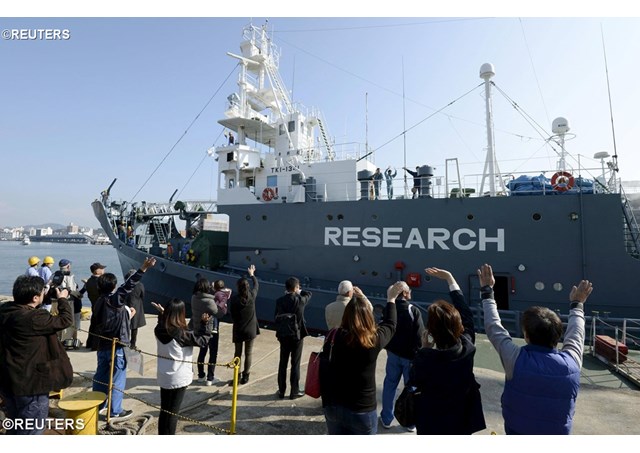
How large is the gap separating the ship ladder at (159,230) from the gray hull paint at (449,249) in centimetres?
538

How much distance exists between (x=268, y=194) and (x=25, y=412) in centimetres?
955

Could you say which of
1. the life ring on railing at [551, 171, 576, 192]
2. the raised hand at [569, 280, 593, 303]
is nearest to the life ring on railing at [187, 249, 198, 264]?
the life ring on railing at [551, 171, 576, 192]

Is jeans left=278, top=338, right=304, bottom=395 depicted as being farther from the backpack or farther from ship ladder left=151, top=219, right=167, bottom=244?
ship ladder left=151, top=219, right=167, bottom=244

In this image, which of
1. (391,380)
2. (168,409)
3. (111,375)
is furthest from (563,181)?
(111,375)

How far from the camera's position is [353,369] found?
2.21m

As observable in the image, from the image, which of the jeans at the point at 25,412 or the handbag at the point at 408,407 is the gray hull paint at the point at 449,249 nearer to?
the handbag at the point at 408,407

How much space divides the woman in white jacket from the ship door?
24.3 feet

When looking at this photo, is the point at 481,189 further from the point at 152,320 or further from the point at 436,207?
the point at 152,320

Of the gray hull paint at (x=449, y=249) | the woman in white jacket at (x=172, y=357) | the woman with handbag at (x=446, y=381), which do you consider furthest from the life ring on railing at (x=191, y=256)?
the woman with handbag at (x=446, y=381)

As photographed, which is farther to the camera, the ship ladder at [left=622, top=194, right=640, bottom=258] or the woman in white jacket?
the ship ladder at [left=622, top=194, right=640, bottom=258]

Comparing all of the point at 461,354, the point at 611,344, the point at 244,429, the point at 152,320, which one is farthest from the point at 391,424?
the point at 152,320

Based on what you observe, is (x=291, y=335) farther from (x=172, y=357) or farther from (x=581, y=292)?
(x=581, y=292)

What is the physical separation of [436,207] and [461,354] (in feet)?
23.4

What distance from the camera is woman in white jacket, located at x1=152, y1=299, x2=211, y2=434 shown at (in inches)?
118
